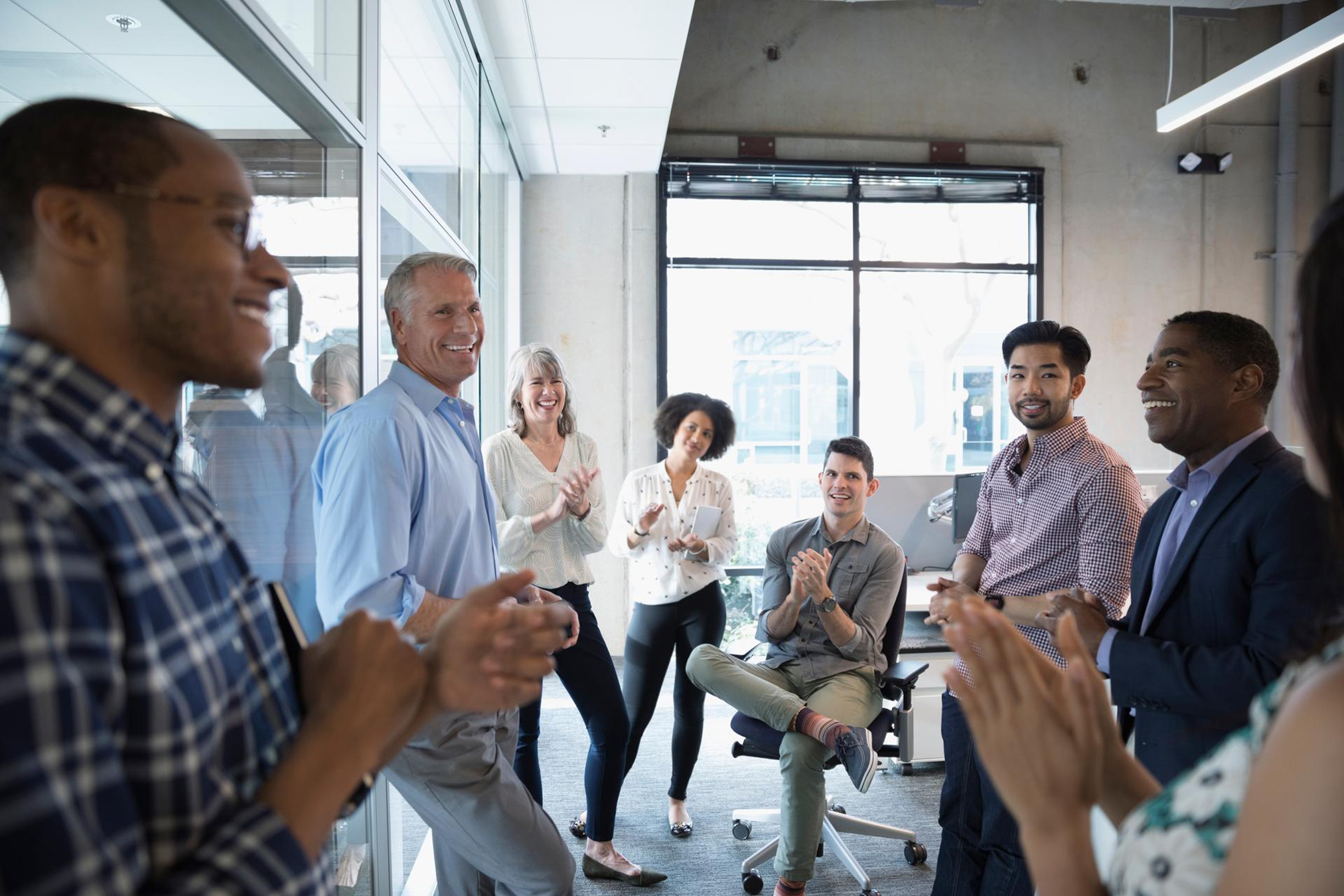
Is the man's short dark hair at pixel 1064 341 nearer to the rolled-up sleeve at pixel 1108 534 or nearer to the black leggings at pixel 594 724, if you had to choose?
the rolled-up sleeve at pixel 1108 534

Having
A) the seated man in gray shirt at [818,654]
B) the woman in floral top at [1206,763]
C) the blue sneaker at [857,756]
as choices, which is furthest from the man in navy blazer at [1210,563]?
the seated man in gray shirt at [818,654]

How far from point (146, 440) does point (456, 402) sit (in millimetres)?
1301

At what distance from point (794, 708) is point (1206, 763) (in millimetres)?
2033

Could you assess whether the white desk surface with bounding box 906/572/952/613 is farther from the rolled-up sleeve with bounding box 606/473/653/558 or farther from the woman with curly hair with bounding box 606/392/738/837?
the rolled-up sleeve with bounding box 606/473/653/558

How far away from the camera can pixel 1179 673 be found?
157 centimetres

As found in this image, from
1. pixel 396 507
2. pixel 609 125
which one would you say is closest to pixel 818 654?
pixel 396 507

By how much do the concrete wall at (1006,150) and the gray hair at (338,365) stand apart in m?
3.59

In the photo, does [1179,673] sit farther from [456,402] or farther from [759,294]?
[759,294]

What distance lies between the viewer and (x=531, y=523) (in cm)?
283

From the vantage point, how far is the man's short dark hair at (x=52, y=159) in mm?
655

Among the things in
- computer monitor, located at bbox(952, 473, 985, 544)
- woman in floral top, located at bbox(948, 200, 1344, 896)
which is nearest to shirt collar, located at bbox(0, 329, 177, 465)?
woman in floral top, located at bbox(948, 200, 1344, 896)

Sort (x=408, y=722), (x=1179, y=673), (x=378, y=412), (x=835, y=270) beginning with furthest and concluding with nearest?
(x=835, y=270) → (x=378, y=412) → (x=1179, y=673) → (x=408, y=722)

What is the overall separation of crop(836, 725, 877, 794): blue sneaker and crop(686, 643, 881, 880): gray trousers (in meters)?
0.09

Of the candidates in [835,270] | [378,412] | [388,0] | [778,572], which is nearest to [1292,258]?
[835,270]
